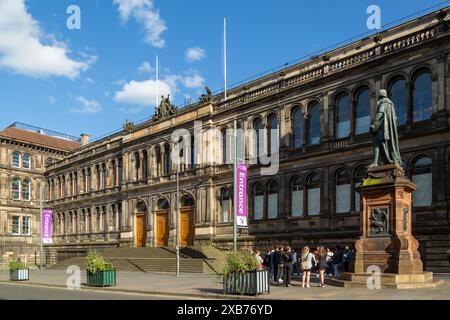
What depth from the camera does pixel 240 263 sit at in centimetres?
1950

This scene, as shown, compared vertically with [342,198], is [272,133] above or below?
above

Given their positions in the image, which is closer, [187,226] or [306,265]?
[306,265]

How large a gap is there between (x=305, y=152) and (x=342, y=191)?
4.24 metres

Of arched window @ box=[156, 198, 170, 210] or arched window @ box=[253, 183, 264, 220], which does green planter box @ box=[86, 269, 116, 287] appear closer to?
arched window @ box=[253, 183, 264, 220]

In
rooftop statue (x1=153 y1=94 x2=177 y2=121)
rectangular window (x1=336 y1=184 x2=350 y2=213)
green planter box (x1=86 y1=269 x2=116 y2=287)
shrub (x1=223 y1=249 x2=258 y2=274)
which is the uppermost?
rooftop statue (x1=153 y1=94 x2=177 y2=121)

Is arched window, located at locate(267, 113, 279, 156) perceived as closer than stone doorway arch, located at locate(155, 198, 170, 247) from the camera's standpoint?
Yes

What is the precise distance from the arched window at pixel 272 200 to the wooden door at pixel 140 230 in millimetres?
17378

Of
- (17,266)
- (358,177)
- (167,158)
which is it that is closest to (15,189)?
(167,158)

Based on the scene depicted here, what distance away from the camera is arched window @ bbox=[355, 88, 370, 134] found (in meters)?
34.9

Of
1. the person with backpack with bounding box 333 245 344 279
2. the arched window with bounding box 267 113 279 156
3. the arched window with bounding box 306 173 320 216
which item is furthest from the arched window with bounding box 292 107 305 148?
the person with backpack with bounding box 333 245 344 279

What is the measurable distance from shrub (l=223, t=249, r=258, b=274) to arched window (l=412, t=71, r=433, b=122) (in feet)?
56.0

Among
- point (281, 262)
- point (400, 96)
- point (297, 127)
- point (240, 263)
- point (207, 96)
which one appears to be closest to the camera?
point (240, 263)

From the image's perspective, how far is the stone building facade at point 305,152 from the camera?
1209 inches

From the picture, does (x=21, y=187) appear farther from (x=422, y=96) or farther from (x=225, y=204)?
(x=422, y=96)
